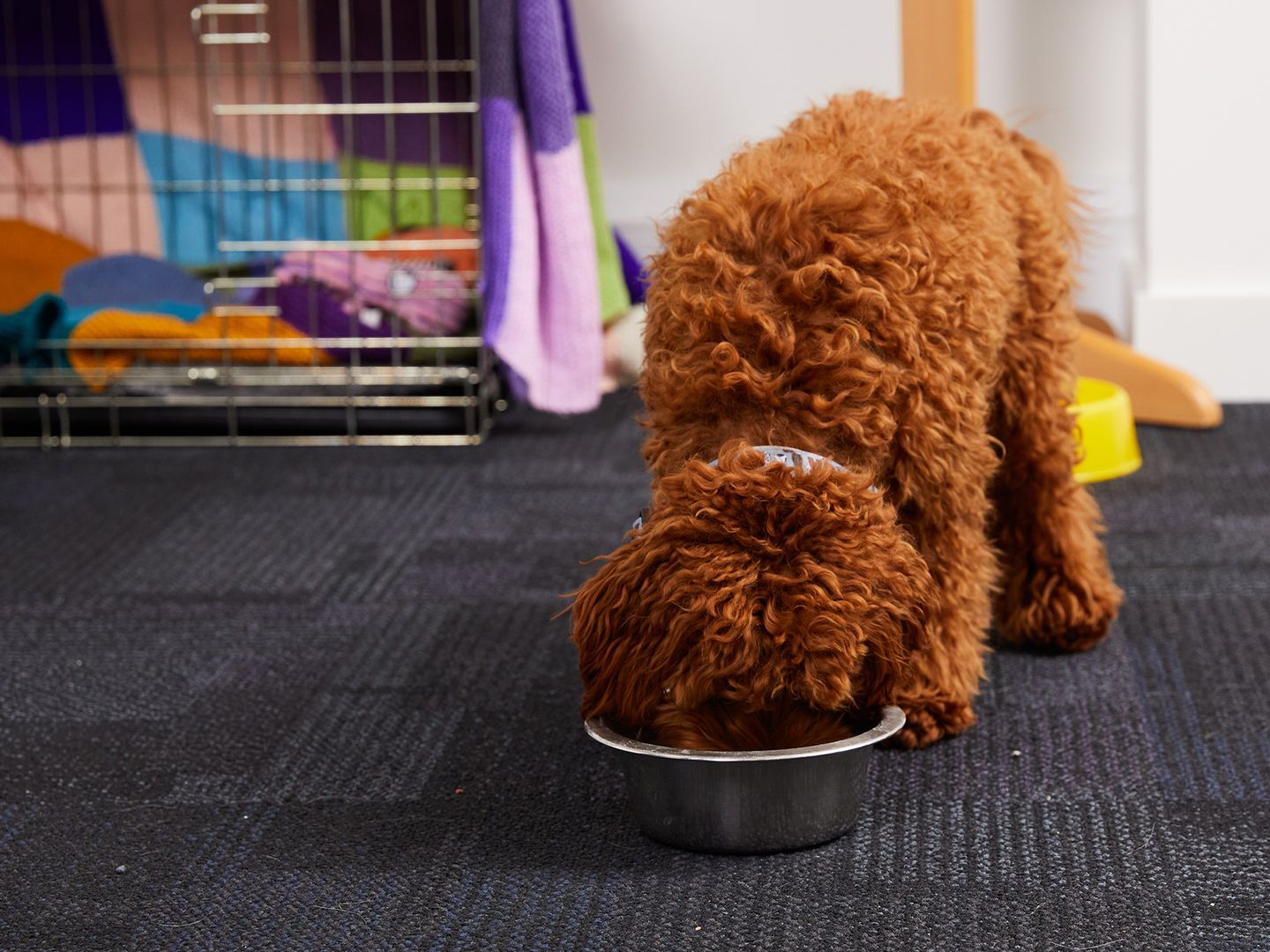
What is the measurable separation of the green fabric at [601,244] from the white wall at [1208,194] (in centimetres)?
115

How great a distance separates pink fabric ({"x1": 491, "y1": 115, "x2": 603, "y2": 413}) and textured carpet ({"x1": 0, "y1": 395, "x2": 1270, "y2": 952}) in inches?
19.4

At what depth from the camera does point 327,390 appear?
3.23 m

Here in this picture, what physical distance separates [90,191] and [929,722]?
2555 mm

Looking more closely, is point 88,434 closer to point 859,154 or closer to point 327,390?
point 327,390

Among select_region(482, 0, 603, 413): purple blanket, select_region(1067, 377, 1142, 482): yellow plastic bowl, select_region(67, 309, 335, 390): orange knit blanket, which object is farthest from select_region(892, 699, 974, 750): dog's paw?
select_region(67, 309, 335, 390): orange knit blanket

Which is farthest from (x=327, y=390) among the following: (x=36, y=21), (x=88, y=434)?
(x=36, y=21)

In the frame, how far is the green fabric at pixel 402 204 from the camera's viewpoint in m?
3.39

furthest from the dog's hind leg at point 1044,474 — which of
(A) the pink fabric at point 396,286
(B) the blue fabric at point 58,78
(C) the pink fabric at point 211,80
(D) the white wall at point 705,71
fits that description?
(B) the blue fabric at point 58,78

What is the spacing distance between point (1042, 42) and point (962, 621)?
8.05ft

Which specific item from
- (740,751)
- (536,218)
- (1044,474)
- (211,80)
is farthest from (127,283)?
(740,751)

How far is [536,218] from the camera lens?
313 cm

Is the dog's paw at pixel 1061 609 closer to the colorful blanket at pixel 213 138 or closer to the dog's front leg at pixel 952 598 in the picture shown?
the dog's front leg at pixel 952 598

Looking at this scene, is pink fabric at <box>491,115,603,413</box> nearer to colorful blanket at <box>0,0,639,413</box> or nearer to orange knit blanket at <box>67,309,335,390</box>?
colorful blanket at <box>0,0,639,413</box>

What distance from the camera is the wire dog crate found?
10.4 feet
